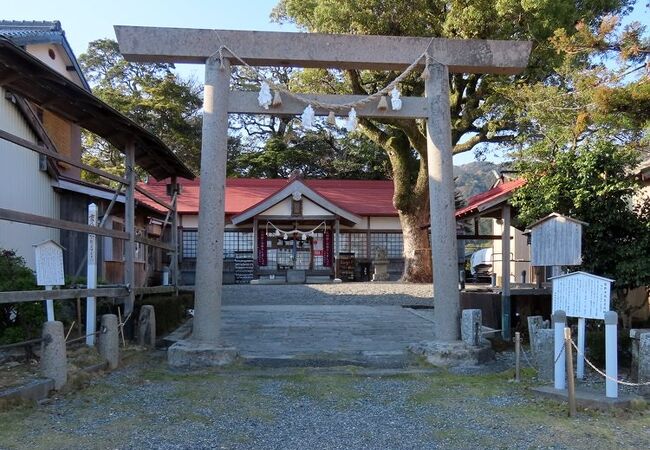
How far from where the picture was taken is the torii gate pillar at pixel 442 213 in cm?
878

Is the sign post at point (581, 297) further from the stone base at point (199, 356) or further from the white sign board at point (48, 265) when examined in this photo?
the white sign board at point (48, 265)

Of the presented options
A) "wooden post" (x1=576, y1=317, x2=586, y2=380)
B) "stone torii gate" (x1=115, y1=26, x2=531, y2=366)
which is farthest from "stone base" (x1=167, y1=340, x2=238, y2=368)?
"wooden post" (x1=576, y1=317, x2=586, y2=380)

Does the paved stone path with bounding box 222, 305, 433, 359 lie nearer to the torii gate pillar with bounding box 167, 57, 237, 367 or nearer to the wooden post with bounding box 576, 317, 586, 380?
the torii gate pillar with bounding box 167, 57, 237, 367

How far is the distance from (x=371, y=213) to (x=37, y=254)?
21.4 meters

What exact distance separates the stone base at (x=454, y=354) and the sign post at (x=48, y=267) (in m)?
5.00

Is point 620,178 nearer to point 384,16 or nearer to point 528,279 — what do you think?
point 384,16

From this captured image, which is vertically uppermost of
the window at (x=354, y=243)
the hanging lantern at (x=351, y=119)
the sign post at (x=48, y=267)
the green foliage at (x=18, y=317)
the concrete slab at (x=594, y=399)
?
the hanging lantern at (x=351, y=119)

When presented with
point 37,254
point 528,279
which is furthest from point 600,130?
point 528,279

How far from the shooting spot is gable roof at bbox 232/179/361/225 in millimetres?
26000

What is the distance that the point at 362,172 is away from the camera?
37.4 metres

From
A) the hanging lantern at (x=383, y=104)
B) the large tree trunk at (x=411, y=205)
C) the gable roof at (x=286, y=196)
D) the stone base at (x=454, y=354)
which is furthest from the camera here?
the gable roof at (x=286, y=196)

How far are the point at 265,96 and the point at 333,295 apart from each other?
1106 centimetres

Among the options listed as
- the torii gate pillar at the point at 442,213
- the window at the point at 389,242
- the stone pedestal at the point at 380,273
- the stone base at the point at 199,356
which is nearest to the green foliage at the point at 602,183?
the torii gate pillar at the point at 442,213

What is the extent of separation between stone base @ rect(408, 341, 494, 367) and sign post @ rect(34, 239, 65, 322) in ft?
16.4
